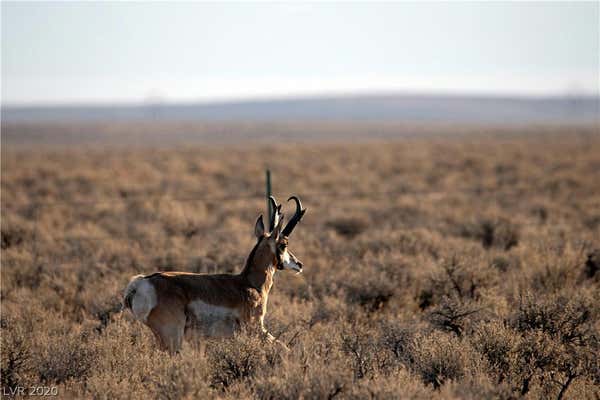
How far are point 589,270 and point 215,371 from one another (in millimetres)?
6992

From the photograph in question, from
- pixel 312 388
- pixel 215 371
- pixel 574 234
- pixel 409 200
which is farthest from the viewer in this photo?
pixel 409 200

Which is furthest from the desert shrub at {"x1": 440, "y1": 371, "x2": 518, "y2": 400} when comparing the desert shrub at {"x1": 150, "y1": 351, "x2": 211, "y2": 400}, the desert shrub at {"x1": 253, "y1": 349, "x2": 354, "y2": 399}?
the desert shrub at {"x1": 150, "y1": 351, "x2": 211, "y2": 400}

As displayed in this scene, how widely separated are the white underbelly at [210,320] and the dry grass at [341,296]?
237mm

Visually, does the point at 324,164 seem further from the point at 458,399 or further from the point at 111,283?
the point at 458,399

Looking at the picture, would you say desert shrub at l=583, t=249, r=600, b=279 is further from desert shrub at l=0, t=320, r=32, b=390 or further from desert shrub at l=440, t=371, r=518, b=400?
desert shrub at l=0, t=320, r=32, b=390

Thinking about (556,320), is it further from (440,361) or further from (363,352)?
(363,352)

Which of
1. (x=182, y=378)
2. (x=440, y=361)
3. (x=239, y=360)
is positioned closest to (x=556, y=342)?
(x=440, y=361)

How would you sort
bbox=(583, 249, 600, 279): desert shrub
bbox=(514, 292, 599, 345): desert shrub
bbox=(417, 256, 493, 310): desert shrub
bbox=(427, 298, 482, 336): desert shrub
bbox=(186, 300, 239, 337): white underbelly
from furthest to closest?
1. bbox=(583, 249, 600, 279): desert shrub
2. bbox=(417, 256, 493, 310): desert shrub
3. bbox=(427, 298, 482, 336): desert shrub
4. bbox=(514, 292, 599, 345): desert shrub
5. bbox=(186, 300, 239, 337): white underbelly

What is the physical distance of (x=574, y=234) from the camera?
12992mm

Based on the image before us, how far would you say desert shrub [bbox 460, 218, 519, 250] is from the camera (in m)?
12.8

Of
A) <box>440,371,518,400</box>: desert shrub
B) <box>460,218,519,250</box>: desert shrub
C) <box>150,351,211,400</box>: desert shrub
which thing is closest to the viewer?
<box>440,371,518,400</box>: desert shrub

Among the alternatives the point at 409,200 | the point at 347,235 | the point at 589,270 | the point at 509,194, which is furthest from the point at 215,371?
the point at 509,194

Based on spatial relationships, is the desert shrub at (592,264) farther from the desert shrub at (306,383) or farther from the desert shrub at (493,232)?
the desert shrub at (306,383)

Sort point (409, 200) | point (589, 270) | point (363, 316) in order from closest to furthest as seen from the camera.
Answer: point (363, 316)
point (589, 270)
point (409, 200)
